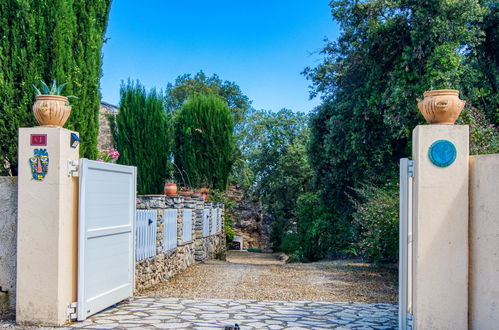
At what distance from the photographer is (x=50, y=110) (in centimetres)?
532

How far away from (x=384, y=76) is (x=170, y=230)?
7741 mm

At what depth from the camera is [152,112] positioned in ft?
54.9

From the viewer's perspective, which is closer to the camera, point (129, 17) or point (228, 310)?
point (228, 310)

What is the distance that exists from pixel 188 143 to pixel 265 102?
40.7ft

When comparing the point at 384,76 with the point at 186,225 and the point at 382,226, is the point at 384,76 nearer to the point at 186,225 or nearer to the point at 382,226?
the point at 382,226

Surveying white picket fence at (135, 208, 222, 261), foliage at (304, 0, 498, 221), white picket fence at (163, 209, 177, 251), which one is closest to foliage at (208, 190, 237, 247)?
foliage at (304, 0, 498, 221)

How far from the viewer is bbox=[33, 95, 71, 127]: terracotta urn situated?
532 centimetres

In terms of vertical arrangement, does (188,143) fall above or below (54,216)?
above

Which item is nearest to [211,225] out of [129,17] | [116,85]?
[116,85]

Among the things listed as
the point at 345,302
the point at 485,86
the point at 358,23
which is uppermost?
the point at 358,23

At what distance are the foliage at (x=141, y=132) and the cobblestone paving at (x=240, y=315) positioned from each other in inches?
395

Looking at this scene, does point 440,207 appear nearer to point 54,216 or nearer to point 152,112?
point 54,216

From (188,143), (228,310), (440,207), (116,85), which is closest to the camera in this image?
(440,207)

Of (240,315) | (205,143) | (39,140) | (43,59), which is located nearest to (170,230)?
(240,315)
